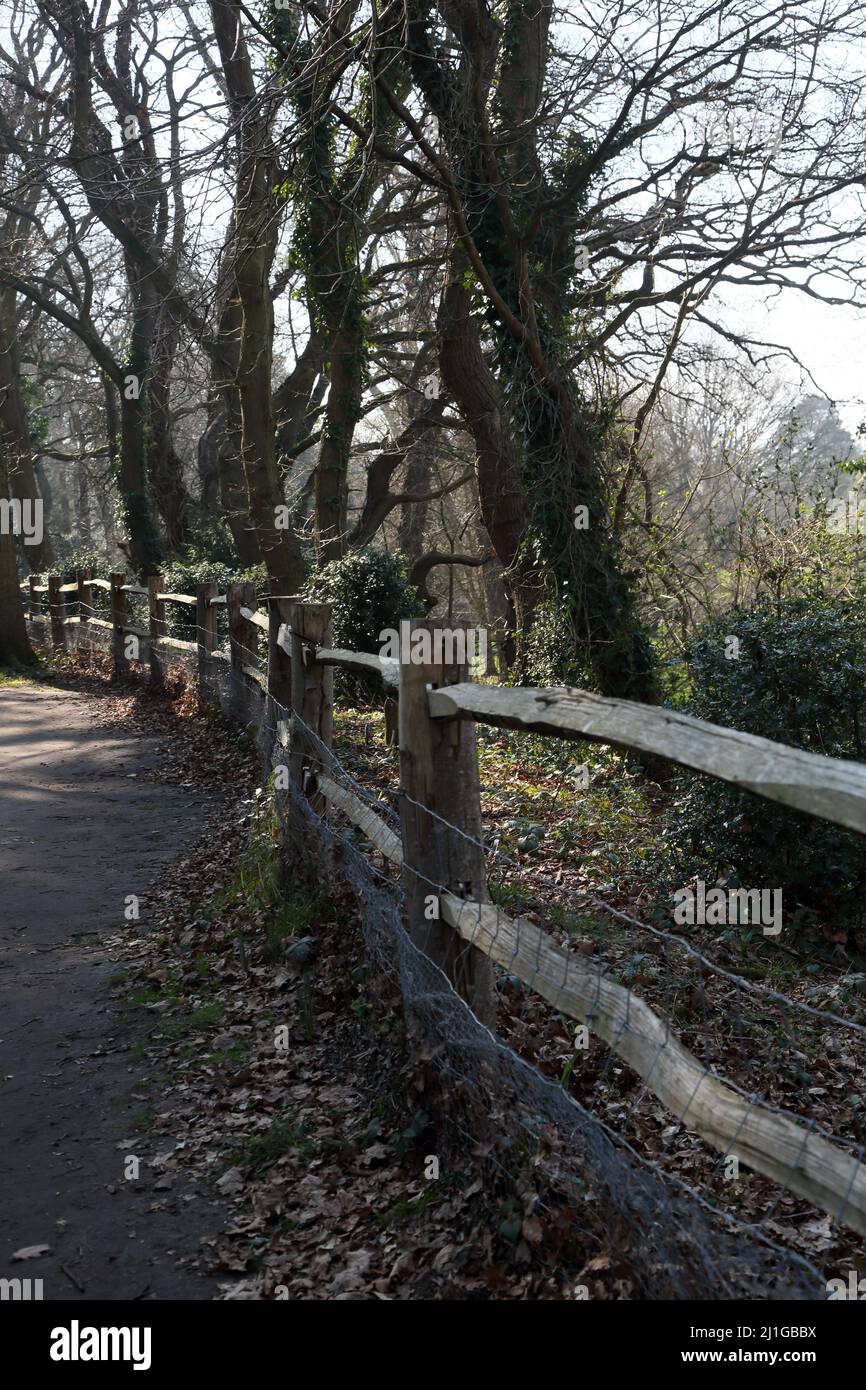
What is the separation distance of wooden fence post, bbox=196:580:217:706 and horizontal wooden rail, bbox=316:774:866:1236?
9936mm

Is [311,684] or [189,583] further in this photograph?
[189,583]

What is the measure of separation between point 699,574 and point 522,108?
558 centimetres

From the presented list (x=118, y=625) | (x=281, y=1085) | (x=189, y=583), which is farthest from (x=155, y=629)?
(x=281, y=1085)

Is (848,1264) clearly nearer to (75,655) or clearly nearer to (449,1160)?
(449,1160)

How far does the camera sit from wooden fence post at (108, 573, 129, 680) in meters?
18.3

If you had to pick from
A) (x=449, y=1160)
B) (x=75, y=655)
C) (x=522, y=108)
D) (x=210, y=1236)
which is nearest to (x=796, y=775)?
(x=449, y=1160)

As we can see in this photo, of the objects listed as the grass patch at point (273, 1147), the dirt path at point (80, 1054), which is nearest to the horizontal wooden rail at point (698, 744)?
the grass patch at point (273, 1147)

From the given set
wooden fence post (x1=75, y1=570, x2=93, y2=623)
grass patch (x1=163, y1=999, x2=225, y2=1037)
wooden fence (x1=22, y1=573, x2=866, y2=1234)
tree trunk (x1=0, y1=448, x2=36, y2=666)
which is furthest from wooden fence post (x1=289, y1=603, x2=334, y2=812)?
→ tree trunk (x1=0, y1=448, x2=36, y2=666)

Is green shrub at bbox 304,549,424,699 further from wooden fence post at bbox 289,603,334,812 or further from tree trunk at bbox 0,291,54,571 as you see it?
tree trunk at bbox 0,291,54,571

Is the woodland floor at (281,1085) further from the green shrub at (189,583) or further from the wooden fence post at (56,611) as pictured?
the wooden fence post at (56,611)

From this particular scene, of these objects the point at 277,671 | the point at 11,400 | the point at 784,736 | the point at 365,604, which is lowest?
the point at 784,736

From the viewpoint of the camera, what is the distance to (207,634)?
13.7 meters

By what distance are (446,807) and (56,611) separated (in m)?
19.8

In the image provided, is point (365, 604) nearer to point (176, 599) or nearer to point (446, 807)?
point (176, 599)
